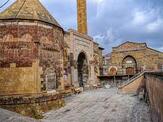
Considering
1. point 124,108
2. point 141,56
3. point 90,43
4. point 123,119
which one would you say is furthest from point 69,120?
point 141,56

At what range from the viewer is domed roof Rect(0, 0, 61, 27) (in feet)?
50.5

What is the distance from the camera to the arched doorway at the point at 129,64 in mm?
39469

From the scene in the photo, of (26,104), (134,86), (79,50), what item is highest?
(79,50)

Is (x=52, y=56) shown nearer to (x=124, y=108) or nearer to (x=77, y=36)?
(x=124, y=108)

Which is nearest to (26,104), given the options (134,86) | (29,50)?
(29,50)

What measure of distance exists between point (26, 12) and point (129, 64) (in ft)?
86.5

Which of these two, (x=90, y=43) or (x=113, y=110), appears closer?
(x=113, y=110)

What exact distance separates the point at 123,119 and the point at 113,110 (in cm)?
234

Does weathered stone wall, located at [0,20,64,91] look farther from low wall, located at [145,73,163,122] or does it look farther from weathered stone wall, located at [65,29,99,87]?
low wall, located at [145,73,163,122]

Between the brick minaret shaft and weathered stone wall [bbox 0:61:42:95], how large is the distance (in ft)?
50.6

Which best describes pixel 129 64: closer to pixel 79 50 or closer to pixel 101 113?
pixel 79 50

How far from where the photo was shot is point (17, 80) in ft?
47.7

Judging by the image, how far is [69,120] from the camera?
40.4 feet

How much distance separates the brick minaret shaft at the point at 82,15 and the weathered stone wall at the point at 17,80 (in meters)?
15.4
